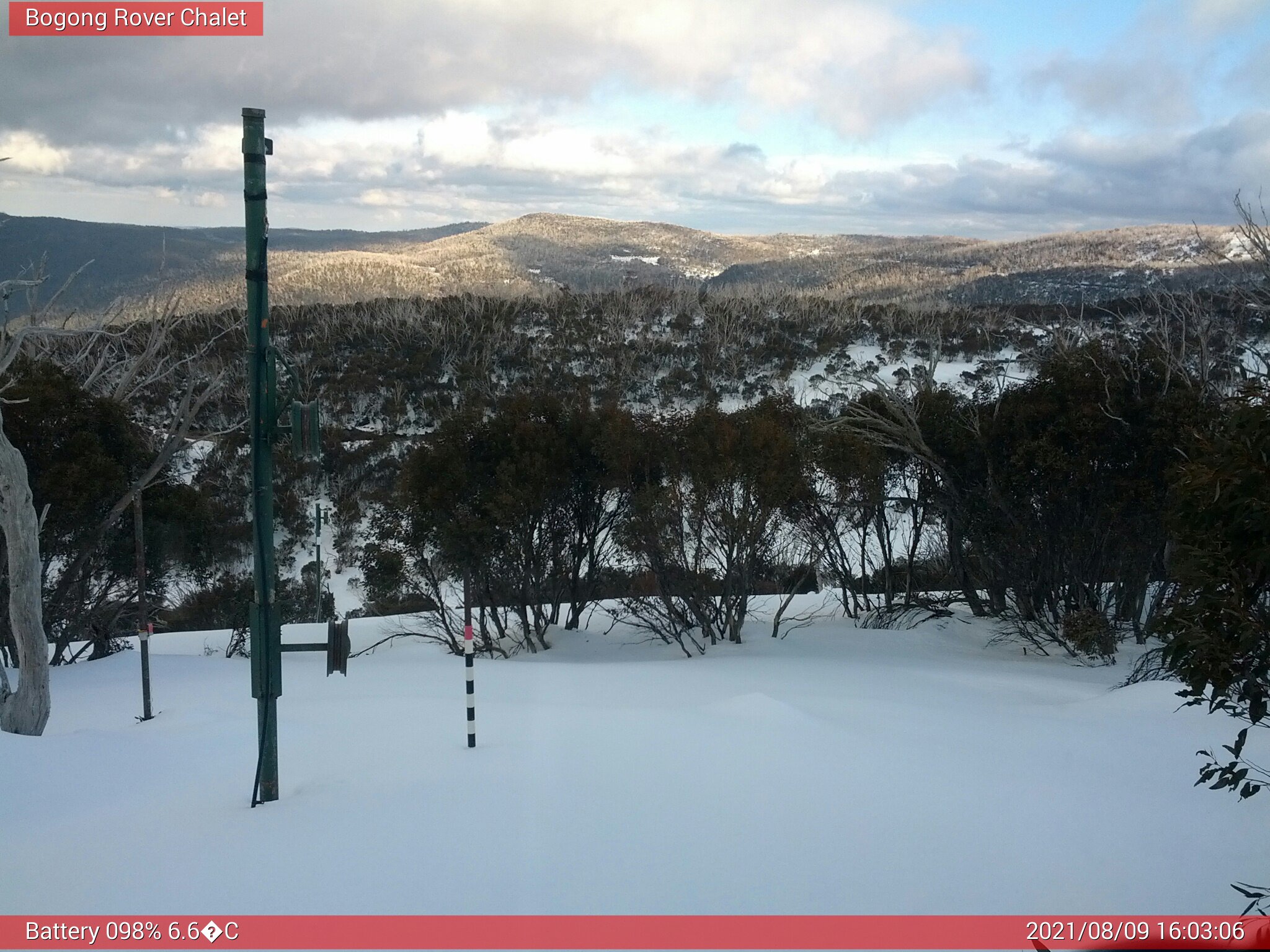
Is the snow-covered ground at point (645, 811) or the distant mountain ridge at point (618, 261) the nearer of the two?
the snow-covered ground at point (645, 811)

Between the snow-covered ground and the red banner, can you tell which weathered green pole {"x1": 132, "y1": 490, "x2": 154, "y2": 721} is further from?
the red banner

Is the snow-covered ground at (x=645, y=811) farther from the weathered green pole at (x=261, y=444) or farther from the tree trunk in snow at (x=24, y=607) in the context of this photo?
the tree trunk in snow at (x=24, y=607)

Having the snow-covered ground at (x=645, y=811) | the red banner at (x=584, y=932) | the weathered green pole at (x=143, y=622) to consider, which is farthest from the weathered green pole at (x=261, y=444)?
the weathered green pole at (x=143, y=622)

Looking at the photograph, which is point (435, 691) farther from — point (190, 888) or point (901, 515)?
point (901, 515)

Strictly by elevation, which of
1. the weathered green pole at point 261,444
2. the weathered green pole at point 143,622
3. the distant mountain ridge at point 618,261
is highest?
the distant mountain ridge at point 618,261

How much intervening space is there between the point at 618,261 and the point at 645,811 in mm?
113808

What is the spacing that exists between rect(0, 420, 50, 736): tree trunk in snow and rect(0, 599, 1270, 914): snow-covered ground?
1181 millimetres

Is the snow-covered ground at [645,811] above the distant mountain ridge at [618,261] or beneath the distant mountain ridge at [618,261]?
beneath

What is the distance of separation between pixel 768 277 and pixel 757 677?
94.4 meters

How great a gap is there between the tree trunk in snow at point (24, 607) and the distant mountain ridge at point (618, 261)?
40173mm

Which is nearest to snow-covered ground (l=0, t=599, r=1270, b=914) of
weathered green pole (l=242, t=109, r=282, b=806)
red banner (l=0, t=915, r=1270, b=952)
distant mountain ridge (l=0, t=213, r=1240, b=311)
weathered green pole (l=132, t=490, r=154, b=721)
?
red banner (l=0, t=915, r=1270, b=952)

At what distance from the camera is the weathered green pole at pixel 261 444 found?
5391 millimetres

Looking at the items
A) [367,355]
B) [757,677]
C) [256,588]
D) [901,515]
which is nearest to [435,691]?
[757,677]

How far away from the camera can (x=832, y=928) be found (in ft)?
13.9
